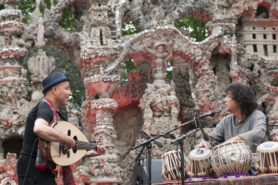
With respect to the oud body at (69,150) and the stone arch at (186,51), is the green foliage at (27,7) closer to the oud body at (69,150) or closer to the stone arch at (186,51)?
the stone arch at (186,51)

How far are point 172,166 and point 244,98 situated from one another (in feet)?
3.77

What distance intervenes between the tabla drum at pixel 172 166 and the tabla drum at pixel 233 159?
2.13 feet

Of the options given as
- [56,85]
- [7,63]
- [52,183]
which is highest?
[7,63]

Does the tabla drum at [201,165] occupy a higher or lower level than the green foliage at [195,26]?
lower

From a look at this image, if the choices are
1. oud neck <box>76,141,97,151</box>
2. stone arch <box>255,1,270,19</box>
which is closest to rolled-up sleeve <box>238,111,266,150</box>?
oud neck <box>76,141,97,151</box>

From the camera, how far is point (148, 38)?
9.89 meters

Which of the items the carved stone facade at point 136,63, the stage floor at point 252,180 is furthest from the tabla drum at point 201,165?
the carved stone facade at point 136,63

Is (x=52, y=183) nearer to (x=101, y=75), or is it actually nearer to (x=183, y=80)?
(x=101, y=75)

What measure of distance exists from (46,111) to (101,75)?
5.74 metres

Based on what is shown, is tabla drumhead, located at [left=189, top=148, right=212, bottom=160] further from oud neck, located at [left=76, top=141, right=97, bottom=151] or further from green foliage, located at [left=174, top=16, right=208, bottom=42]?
green foliage, located at [left=174, top=16, right=208, bottom=42]

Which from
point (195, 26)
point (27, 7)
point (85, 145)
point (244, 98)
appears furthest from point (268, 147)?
point (27, 7)

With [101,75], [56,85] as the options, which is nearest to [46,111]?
[56,85]

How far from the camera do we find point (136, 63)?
11.1m

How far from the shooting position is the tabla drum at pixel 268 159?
4.43 m
